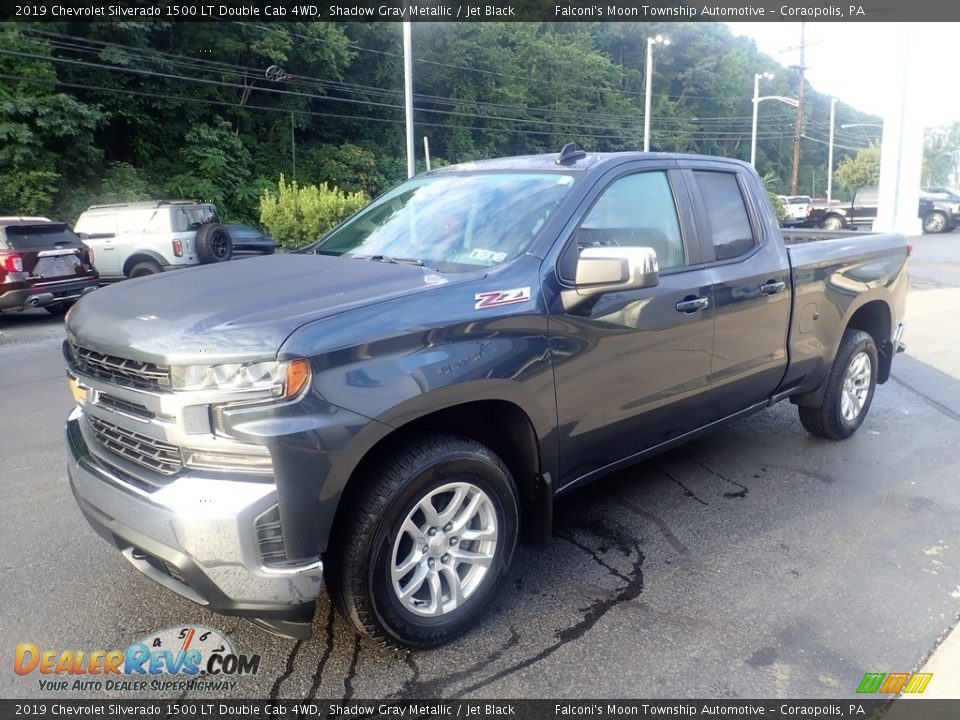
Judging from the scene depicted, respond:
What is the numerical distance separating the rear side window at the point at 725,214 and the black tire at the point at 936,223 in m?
32.2

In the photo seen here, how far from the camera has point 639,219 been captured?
380 centimetres

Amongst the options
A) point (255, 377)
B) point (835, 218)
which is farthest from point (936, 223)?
point (255, 377)

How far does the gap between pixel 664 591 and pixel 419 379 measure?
1.58 meters

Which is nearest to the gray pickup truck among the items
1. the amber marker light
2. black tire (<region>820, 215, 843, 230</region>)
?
the amber marker light

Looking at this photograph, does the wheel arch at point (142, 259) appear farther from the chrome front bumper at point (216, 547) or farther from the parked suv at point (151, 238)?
the chrome front bumper at point (216, 547)

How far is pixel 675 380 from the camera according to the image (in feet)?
12.5

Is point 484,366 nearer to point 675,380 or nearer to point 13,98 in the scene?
point 675,380

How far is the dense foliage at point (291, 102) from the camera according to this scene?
25094 mm

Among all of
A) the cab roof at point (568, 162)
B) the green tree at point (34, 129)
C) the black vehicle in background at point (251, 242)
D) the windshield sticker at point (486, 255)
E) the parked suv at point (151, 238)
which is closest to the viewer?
the windshield sticker at point (486, 255)

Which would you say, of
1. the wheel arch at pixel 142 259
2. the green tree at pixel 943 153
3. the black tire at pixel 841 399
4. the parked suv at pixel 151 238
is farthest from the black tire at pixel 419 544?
the green tree at pixel 943 153

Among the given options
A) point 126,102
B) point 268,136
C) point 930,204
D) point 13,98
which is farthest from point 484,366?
point 268,136

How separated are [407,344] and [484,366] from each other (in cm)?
35

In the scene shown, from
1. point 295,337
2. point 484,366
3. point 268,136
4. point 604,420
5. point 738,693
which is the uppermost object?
point 268,136

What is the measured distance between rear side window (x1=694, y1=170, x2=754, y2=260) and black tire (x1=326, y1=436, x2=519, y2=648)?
6.43 ft
